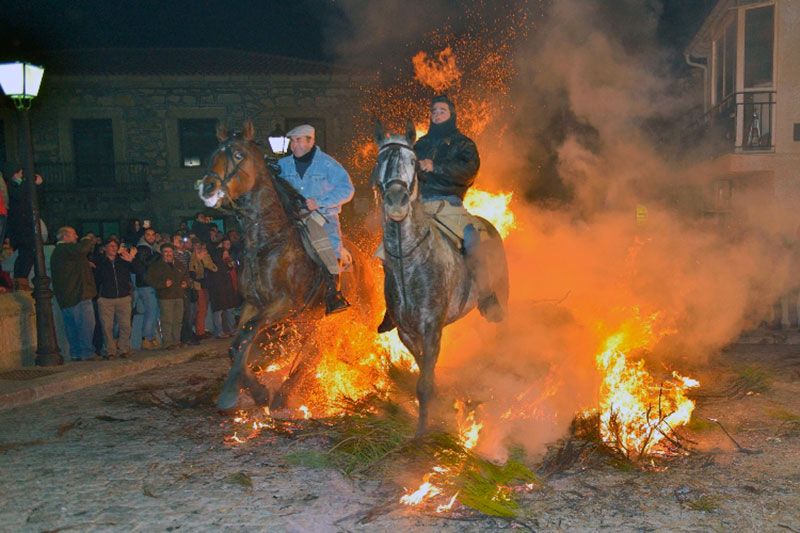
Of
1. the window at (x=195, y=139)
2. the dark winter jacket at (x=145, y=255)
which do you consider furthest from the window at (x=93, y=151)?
the dark winter jacket at (x=145, y=255)

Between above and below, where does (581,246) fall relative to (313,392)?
above

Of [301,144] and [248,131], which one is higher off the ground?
[248,131]

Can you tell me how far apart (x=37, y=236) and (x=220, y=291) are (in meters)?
3.90

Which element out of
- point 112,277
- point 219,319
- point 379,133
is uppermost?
point 379,133

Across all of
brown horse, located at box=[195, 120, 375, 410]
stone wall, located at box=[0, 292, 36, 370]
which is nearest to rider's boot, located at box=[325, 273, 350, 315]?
brown horse, located at box=[195, 120, 375, 410]

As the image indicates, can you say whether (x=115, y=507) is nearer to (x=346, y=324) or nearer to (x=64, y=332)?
(x=346, y=324)

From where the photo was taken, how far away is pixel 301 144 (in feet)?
24.4

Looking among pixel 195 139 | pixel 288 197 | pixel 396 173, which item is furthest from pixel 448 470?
pixel 195 139

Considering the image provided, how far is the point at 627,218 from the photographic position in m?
12.5

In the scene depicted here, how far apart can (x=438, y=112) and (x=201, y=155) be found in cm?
2307

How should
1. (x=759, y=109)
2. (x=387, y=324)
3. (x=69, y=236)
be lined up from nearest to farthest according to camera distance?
1. (x=387, y=324)
2. (x=69, y=236)
3. (x=759, y=109)

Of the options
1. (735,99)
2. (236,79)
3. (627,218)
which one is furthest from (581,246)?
(236,79)

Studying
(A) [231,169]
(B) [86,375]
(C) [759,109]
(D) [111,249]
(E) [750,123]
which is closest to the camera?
(A) [231,169]

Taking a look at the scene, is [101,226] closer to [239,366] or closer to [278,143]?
[278,143]
